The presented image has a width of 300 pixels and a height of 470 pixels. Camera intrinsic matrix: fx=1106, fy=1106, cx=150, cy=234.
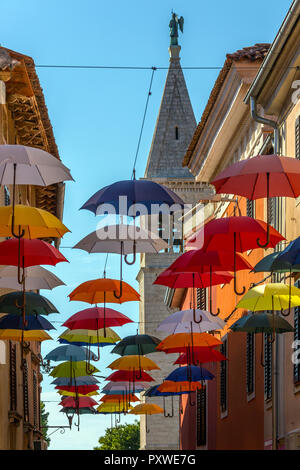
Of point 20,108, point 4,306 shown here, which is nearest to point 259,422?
point 4,306

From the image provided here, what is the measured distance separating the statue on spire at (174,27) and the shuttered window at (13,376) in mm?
39249

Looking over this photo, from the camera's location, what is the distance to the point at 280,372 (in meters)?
19.2

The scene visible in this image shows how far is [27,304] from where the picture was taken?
18719 millimetres

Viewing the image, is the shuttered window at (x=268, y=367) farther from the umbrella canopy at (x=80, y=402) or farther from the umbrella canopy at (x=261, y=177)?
the umbrella canopy at (x=80, y=402)

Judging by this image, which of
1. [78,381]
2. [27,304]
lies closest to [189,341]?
[27,304]

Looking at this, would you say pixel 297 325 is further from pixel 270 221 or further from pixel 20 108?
pixel 20 108

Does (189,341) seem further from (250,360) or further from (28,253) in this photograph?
(28,253)

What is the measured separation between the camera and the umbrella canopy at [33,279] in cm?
1848

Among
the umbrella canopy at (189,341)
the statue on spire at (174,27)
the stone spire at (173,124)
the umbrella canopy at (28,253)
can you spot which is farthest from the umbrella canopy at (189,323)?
the statue on spire at (174,27)

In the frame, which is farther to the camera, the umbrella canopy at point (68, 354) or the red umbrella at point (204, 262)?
the umbrella canopy at point (68, 354)

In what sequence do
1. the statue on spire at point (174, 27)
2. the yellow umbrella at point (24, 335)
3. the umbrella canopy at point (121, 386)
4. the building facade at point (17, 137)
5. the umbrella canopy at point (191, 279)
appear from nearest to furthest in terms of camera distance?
the umbrella canopy at point (191, 279) → the yellow umbrella at point (24, 335) → the building facade at point (17, 137) → the umbrella canopy at point (121, 386) → the statue on spire at point (174, 27)

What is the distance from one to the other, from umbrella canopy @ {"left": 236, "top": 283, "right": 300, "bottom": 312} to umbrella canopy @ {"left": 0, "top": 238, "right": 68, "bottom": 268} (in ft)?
9.39

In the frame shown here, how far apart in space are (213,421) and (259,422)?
7.16 metres
